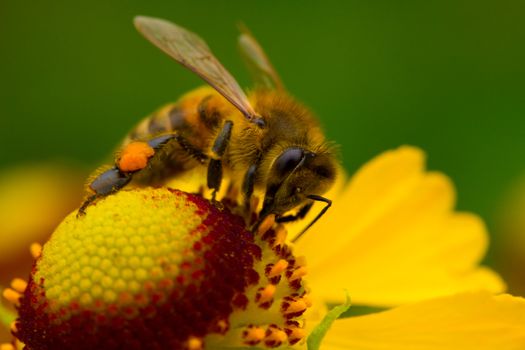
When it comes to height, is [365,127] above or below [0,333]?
above

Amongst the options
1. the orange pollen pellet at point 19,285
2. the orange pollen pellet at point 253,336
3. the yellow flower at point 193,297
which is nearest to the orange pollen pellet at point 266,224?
the yellow flower at point 193,297

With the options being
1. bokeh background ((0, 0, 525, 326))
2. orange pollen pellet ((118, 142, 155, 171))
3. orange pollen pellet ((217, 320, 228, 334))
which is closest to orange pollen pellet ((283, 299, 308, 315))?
orange pollen pellet ((217, 320, 228, 334))

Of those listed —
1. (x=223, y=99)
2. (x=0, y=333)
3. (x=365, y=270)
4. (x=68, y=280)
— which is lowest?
(x=0, y=333)

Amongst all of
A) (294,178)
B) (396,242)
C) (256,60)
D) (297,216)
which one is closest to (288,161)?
(294,178)

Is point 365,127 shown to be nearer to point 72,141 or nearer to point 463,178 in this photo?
point 463,178

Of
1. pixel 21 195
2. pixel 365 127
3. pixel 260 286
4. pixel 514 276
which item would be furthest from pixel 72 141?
pixel 260 286

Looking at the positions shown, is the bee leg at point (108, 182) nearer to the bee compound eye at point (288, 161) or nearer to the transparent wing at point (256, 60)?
the bee compound eye at point (288, 161)

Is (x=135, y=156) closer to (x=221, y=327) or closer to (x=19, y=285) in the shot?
(x=19, y=285)
